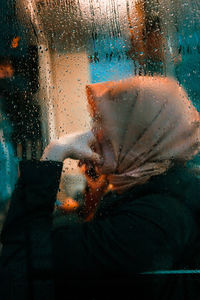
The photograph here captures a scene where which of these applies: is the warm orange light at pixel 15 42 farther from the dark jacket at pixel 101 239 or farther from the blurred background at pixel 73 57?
the dark jacket at pixel 101 239

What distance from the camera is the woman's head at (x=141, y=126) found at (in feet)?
2.54

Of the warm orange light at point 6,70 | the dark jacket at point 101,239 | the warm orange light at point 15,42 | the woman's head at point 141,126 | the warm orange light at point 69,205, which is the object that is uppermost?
the warm orange light at point 15,42

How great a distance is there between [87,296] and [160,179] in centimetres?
43

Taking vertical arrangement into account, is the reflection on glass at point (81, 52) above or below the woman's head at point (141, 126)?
above

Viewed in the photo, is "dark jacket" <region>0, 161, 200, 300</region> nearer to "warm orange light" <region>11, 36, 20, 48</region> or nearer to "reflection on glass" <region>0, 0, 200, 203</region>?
"reflection on glass" <region>0, 0, 200, 203</region>

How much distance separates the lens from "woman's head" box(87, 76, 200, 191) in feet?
2.54

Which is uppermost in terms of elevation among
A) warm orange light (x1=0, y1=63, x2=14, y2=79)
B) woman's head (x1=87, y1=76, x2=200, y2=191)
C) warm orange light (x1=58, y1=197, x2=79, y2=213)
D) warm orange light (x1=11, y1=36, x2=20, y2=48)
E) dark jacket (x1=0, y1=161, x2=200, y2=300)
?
warm orange light (x1=11, y1=36, x2=20, y2=48)

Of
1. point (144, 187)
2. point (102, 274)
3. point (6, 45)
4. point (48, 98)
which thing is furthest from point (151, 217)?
point (6, 45)

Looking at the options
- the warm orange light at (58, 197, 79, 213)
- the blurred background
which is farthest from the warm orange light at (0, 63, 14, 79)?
the warm orange light at (58, 197, 79, 213)

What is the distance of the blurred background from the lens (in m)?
0.79

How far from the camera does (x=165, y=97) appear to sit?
2.54ft

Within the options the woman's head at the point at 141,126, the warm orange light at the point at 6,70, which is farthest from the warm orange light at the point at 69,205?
the warm orange light at the point at 6,70

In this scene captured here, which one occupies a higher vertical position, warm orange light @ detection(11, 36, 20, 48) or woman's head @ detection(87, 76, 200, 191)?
warm orange light @ detection(11, 36, 20, 48)

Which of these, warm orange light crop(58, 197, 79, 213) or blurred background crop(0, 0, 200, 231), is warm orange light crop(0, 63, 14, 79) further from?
warm orange light crop(58, 197, 79, 213)
